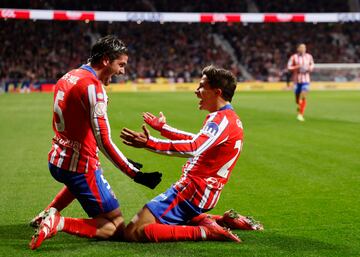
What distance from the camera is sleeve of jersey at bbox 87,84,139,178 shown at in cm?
568

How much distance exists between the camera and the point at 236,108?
86.0ft

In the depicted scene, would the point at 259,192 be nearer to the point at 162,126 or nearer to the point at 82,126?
the point at 162,126

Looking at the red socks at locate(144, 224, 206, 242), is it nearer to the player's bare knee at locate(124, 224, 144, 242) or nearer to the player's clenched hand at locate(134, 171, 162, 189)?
the player's bare knee at locate(124, 224, 144, 242)

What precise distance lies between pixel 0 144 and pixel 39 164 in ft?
10.8

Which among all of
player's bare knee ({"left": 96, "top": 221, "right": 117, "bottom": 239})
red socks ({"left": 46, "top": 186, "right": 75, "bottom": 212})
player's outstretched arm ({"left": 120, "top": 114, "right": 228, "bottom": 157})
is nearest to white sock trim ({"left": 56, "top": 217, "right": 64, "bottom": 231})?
player's bare knee ({"left": 96, "top": 221, "right": 117, "bottom": 239})

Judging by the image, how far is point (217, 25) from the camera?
57.2 meters

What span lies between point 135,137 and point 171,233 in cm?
119

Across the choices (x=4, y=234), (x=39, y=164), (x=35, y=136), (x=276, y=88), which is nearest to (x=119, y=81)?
(x=276, y=88)

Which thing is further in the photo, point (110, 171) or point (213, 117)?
point (110, 171)

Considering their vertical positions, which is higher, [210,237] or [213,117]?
[213,117]

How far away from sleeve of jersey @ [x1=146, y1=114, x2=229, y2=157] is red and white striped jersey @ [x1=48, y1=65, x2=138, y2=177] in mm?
517

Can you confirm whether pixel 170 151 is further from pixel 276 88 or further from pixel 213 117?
pixel 276 88

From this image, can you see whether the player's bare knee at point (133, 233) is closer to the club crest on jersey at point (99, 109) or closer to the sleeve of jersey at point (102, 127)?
the sleeve of jersey at point (102, 127)

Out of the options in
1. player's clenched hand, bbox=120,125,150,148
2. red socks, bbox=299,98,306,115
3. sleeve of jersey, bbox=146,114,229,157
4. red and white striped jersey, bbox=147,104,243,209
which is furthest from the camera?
red socks, bbox=299,98,306,115
